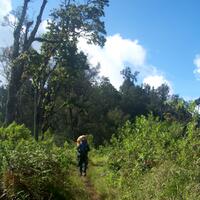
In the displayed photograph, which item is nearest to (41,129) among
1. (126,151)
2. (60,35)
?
(60,35)

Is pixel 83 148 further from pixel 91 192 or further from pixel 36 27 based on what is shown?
pixel 36 27

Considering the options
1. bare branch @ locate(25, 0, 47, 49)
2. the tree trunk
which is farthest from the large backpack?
bare branch @ locate(25, 0, 47, 49)

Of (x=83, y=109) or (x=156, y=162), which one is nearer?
(x=156, y=162)

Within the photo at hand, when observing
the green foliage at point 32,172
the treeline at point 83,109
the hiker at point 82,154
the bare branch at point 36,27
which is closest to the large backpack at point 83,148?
the hiker at point 82,154

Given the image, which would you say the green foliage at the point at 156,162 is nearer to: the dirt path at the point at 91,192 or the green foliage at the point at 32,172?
the dirt path at the point at 91,192

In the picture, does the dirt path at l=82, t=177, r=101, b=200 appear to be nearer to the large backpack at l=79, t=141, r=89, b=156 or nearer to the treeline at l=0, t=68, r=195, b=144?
the large backpack at l=79, t=141, r=89, b=156

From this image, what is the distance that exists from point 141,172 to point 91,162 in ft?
35.7

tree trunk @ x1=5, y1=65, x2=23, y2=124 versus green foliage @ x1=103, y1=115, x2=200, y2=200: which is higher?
tree trunk @ x1=5, y1=65, x2=23, y2=124

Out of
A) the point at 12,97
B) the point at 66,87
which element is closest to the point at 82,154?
the point at 12,97

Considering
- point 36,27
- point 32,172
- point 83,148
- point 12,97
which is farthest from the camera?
point 36,27

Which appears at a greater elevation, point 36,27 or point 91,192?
point 36,27

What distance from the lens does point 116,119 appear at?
63375 millimetres

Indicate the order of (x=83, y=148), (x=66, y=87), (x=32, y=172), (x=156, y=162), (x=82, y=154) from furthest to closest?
(x=66, y=87) < (x=83, y=148) < (x=82, y=154) < (x=156, y=162) < (x=32, y=172)

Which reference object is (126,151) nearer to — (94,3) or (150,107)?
(94,3)
